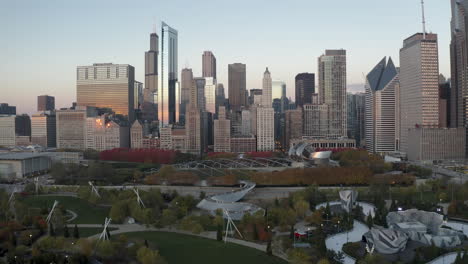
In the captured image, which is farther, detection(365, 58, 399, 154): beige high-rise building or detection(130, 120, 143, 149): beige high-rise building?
detection(130, 120, 143, 149): beige high-rise building

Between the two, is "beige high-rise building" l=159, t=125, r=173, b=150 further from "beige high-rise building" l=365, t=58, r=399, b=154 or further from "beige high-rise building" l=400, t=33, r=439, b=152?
"beige high-rise building" l=400, t=33, r=439, b=152

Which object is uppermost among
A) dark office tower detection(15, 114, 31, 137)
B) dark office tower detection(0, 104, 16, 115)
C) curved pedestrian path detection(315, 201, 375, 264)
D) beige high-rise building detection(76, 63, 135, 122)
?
beige high-rise building detection(76, 63, 135, 122)

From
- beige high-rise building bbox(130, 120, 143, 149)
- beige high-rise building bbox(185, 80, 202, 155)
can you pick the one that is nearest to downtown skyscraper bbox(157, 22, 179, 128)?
beige high-rise building bbox(130, 120, 143, 149)

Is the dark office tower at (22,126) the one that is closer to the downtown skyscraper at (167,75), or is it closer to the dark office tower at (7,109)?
the dark office tower at (7,109)

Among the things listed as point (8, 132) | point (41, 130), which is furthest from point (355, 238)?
point (8, 132)

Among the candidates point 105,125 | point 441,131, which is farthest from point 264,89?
point 441,131

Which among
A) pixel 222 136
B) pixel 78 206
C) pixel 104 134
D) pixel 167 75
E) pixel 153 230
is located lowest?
pixel 153 230

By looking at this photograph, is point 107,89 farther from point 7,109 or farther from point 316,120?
point 316,120
